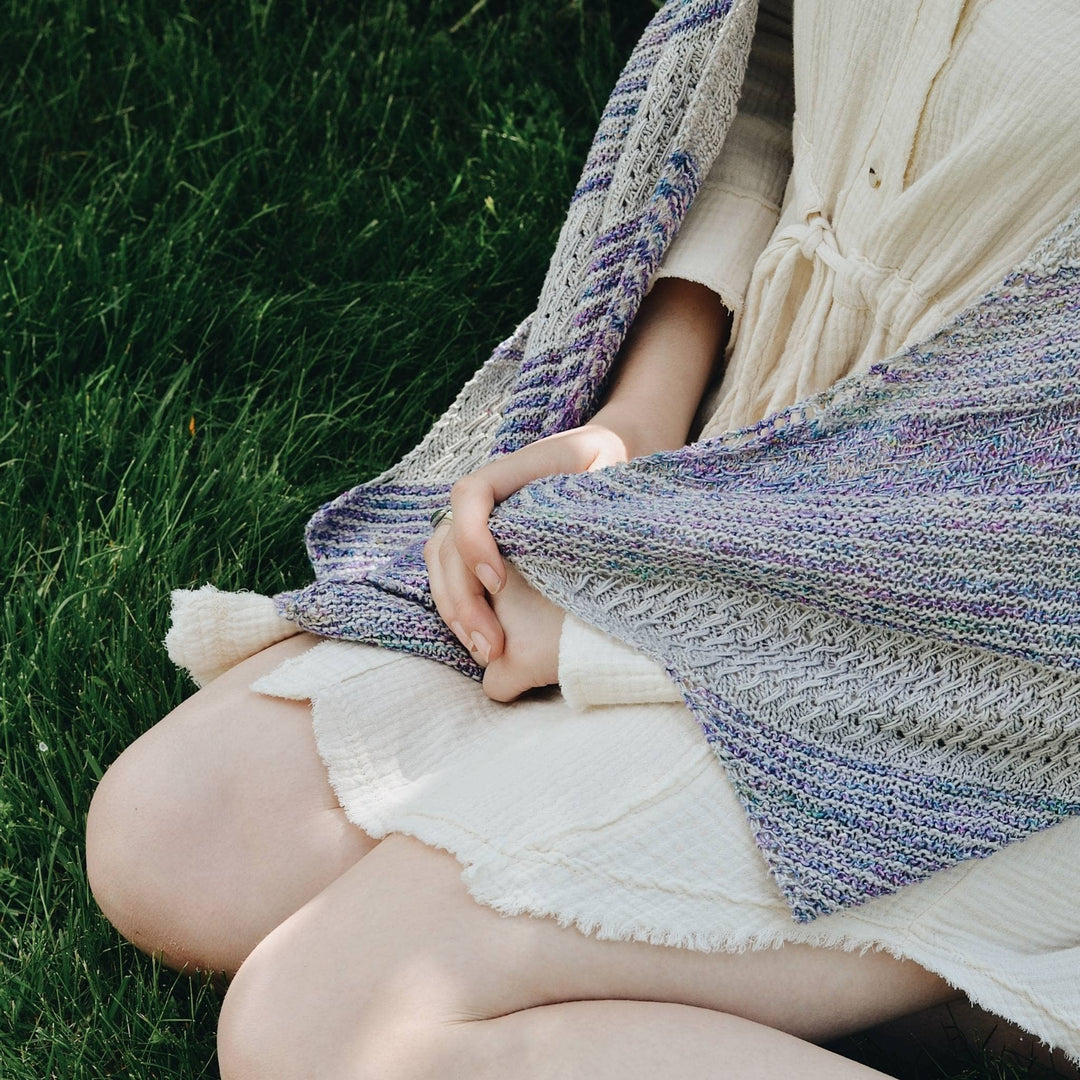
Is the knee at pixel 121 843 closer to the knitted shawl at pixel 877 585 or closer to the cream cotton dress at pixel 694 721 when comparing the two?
the cream cotton dress at pixel 694 721

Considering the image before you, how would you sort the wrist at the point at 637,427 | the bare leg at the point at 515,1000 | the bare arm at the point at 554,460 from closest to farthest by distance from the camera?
1. the bare leg at the point at 515,1000
2. the bare arm at the point at 554,460
3. the wrist at the point at 637,427

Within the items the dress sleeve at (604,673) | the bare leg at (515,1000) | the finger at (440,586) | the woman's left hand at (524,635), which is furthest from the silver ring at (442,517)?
the bare leg at (515,1000)

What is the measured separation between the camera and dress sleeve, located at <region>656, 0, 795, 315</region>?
1.30 m

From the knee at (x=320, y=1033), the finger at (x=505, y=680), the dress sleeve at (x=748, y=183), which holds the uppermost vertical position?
the dress sleeve at (x=748, y=183)

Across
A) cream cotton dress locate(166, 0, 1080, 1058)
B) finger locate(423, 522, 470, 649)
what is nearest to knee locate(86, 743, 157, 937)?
cream cotton dress locate(166, 0, 1080, 1058)

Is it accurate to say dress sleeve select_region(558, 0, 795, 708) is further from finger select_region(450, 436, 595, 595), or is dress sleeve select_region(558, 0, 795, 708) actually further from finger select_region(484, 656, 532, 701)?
finger select_region(484, 656, 532, 701)

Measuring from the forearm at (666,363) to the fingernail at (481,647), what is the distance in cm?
27

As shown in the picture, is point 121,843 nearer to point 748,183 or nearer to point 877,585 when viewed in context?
point 877,585

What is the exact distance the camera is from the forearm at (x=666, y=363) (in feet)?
4.21

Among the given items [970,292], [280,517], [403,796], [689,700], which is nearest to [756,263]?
[970,292]

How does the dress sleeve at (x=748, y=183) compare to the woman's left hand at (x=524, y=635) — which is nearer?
the woman's left hand at (x=524, y=635)

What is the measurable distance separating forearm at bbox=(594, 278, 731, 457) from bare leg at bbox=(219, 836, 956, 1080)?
1.65ft

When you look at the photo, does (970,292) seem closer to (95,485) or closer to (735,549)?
(735,549)

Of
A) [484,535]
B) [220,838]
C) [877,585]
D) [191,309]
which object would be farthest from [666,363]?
[191,309]
